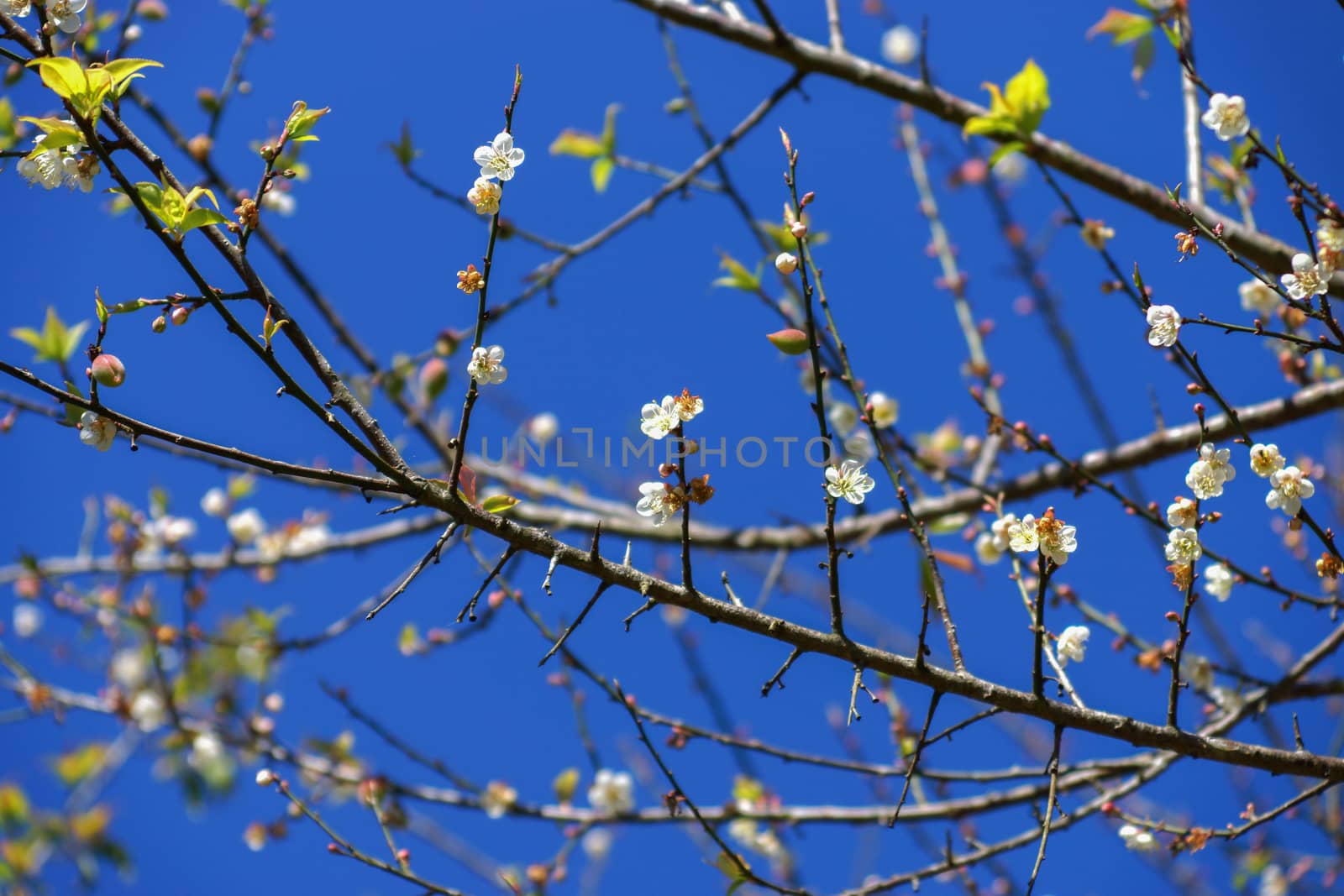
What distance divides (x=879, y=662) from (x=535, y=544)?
53 cm

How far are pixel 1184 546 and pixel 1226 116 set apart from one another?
1.03 metres

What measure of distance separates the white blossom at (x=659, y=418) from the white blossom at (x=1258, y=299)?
220 cm

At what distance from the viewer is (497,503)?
1440 millimetres

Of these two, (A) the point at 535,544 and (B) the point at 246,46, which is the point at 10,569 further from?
(A) the point at 535,544

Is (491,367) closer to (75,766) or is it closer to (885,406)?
(885,406)

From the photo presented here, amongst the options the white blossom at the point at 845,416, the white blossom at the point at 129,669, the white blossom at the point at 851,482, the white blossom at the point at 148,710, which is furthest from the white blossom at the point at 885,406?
the white blossom at the point at 129,669

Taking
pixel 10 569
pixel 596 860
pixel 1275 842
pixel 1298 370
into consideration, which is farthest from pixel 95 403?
pixel 1275 842

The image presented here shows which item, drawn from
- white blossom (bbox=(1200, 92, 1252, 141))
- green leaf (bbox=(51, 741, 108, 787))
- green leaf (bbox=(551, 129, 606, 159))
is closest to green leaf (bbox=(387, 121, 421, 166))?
green leaf (bbox=(551, 129, 606, 159))

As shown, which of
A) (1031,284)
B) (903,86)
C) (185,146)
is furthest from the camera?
(1031,284)

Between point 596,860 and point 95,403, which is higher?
point 596,860

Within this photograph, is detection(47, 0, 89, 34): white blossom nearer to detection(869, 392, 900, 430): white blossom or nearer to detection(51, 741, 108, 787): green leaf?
detection(869, 392, 900, 430): white blossom

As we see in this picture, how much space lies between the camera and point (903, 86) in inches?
110

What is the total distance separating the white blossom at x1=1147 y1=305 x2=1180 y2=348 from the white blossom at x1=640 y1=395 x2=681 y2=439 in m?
0.78

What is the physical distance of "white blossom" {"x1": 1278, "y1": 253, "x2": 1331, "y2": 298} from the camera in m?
1.70
